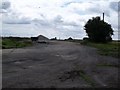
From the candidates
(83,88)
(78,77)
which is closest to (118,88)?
(83,88)

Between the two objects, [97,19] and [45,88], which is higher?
[97,19]

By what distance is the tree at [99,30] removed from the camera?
8492cm

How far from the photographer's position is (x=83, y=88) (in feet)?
38.9

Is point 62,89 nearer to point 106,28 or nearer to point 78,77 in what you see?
point 78,77

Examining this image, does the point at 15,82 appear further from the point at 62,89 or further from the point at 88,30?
the point at 88,30

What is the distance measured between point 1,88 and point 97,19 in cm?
7830

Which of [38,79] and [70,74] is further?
[70,74]

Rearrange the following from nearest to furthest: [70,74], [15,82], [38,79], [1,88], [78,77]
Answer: [1,88], [15,82], [38,79], [78,77], [70,74]

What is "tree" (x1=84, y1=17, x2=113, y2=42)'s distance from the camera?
279 ft

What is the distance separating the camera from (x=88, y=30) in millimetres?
90750

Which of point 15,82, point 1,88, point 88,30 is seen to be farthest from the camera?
point 88,30

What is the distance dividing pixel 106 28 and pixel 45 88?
74807 mm

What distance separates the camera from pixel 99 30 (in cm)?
A: 8581

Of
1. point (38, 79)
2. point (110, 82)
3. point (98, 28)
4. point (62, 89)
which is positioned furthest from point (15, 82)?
point (98, 28)
